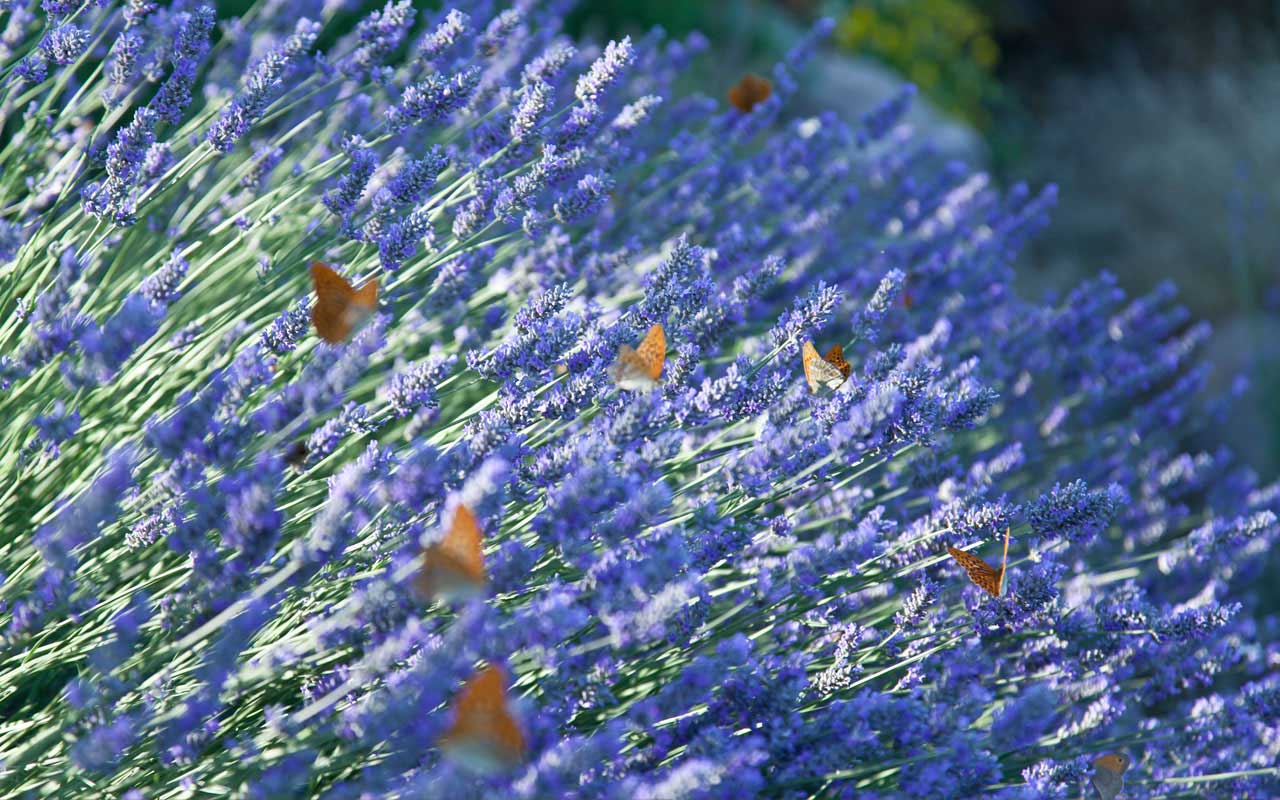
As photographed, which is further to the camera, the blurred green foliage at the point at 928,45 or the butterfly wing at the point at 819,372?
the blurred green foliage at the point at 928,45

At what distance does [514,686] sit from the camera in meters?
1.15

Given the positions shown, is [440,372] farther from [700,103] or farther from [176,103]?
[700,103]

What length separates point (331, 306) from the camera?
4.06 ft

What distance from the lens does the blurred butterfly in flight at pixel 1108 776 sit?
131cm

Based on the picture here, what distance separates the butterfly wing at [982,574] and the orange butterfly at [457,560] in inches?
24.4

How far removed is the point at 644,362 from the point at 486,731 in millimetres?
514

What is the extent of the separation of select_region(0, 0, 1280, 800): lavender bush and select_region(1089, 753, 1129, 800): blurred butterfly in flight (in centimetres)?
3

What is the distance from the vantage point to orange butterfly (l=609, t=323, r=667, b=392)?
1245 millimetres

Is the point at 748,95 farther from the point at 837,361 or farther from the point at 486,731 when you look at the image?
the point at 486,731

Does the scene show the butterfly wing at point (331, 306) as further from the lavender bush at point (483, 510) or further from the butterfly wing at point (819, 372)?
the butterfly wing at point (819, 372)

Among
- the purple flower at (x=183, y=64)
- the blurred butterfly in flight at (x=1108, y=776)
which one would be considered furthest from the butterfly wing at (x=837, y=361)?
the purple flower at (x=183, y=64)

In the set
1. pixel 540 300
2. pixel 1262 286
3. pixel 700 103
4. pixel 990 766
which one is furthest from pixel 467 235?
pixel 1262 286

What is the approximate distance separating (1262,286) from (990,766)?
378 centimetres

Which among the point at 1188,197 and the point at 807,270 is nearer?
the point at 807,270
